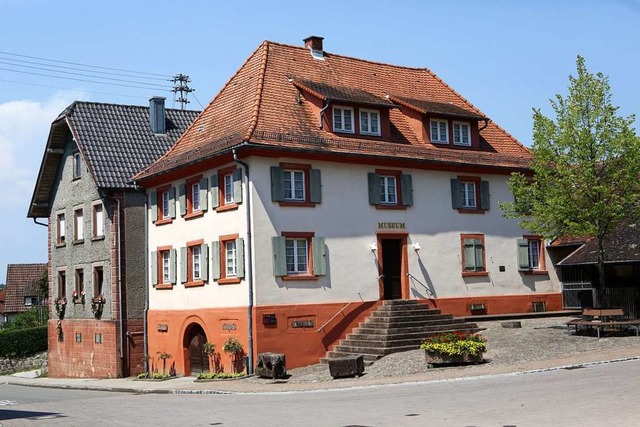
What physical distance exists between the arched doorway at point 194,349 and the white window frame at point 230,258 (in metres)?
3.12

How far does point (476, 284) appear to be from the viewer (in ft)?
102

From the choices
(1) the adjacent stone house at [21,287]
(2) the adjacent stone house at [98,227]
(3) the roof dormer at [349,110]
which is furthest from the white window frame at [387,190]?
(1) the adjacent stone house at [21,287]

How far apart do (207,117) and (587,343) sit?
50.8 ft

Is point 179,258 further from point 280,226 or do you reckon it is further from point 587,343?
point 587,343

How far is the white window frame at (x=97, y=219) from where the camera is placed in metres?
34.8

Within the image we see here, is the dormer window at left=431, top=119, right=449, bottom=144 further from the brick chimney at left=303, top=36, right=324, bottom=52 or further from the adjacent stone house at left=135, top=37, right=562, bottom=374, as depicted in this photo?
A: the brick chimney at left=303, top=36, right=324, bottom=52

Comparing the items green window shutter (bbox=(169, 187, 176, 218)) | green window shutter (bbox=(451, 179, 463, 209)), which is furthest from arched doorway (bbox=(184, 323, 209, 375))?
green window shutter (bbox=(451, 179, 463, 209))

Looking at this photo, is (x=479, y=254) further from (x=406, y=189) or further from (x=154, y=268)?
(x=154, y=268)

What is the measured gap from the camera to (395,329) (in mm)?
26641

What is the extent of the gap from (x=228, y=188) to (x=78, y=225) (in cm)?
1190

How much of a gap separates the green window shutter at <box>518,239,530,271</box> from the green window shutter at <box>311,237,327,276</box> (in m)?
9.08

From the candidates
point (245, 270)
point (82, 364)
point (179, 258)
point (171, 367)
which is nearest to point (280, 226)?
point (245, 270)

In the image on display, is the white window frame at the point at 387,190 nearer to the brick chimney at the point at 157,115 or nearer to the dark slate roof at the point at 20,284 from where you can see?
the brick chimney at the point at 157,115

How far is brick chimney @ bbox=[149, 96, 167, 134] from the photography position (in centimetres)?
3688
